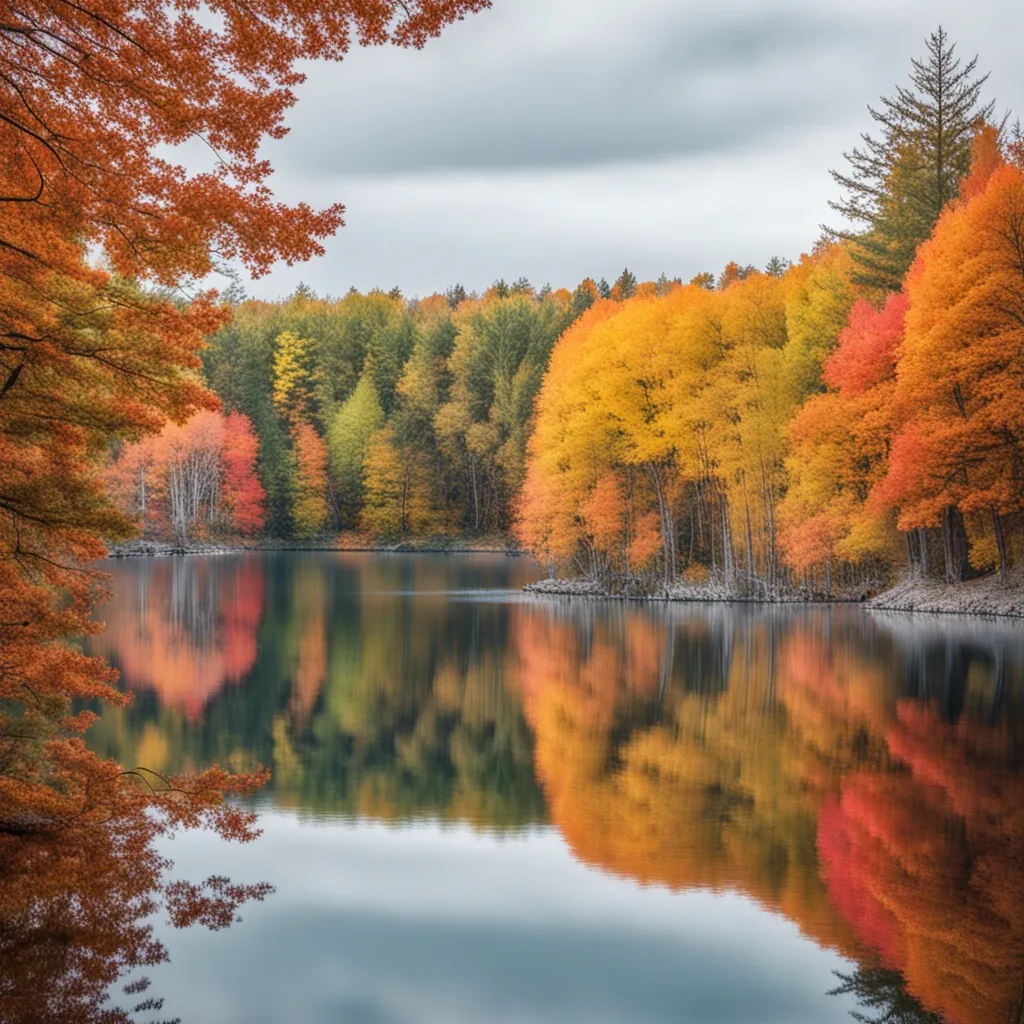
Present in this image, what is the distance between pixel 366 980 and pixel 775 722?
11574mm

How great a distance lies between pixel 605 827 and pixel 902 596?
2729 centimetres

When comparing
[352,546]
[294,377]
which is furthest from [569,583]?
[294,377]

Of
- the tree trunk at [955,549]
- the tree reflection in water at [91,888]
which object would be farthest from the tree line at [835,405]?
the tree reflection in water at [91,888]

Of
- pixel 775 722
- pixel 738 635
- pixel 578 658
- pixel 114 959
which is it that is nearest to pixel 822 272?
pixel 738 635

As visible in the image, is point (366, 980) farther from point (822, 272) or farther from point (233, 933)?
point (822, 272)

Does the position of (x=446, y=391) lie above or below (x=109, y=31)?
above

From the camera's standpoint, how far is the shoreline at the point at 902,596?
114 feet

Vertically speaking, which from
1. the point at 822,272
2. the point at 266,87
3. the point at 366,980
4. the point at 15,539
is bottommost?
the point at 366,980

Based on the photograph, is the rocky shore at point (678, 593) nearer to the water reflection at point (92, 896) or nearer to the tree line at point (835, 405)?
the tree line at point (835, 405)

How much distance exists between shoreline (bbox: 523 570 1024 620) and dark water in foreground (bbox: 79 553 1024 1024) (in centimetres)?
532

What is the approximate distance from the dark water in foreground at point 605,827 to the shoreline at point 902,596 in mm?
5322

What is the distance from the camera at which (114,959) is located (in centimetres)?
926

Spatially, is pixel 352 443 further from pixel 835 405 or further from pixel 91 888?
pixel 91 888

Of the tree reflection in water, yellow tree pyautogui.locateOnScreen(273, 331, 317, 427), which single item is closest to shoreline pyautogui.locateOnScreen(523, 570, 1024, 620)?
the tree reflection in water
